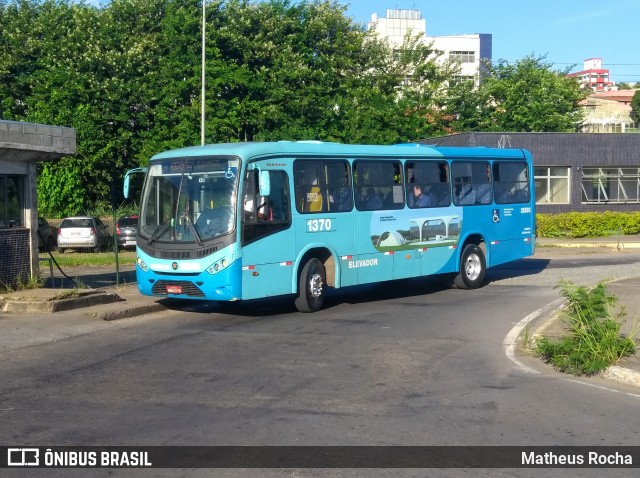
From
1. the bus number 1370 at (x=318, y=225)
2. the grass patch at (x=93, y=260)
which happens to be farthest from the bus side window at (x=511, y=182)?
the grass patch at (x=93, y=260)

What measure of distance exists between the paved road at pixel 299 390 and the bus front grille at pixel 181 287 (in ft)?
1.58

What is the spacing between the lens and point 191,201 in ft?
50.1

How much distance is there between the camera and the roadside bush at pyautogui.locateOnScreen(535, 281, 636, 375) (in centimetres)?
1056

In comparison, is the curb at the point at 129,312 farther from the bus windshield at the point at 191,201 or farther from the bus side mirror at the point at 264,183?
the bus side mirror at the point at 264,183

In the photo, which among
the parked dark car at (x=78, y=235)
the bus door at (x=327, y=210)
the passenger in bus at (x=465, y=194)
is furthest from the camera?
the parked dark car at (x=78, y=235)

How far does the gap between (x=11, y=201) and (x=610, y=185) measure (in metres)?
35.0

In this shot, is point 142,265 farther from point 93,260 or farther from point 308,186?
point 93,260

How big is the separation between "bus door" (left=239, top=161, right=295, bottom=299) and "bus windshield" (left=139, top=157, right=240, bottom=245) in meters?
0.30

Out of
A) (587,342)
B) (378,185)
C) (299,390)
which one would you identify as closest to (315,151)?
(378,185)

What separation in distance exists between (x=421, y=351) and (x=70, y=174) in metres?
33.7

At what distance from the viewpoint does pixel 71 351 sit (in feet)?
39.2

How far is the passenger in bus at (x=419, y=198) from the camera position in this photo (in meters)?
19.0

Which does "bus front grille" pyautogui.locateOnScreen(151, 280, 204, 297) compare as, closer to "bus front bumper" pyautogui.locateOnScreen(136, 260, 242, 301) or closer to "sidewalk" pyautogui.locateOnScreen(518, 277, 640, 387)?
"bus front bumper" pyautogui.locateOnScreen(136, 260, 242, 301)

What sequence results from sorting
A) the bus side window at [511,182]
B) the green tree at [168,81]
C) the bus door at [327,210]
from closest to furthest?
the bus door at [327,210], the bus side window at [511,182], the green tree at [168,81]
